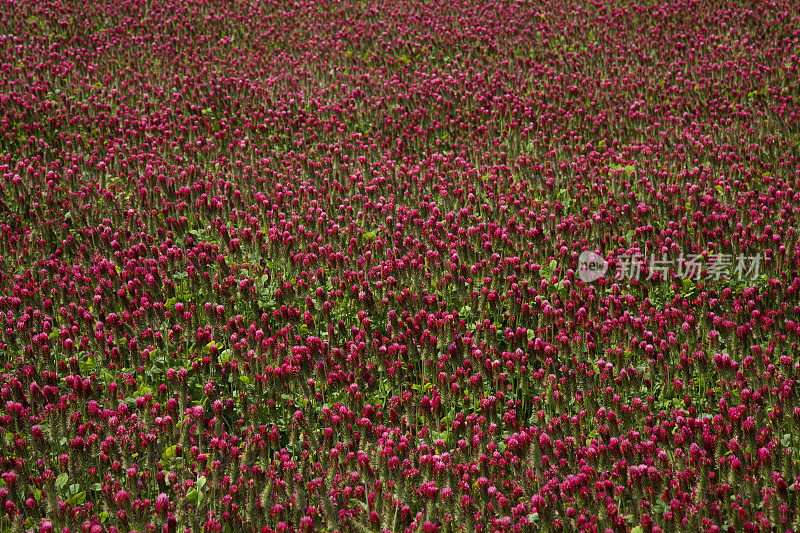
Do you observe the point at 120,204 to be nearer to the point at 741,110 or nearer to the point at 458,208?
the point at 458,208

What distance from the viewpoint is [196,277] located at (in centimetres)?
651

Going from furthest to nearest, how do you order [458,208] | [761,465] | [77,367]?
[458,208] → [77,367] → [761,465]

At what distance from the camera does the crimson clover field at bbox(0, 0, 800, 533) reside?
14.2 ft

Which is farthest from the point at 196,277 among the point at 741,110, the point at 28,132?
the point at 741,110

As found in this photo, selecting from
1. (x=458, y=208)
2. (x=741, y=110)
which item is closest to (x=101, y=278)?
(x=458, y=208)

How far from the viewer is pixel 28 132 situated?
33.9 feet

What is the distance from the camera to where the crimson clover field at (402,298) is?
434cm

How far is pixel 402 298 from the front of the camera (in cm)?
614

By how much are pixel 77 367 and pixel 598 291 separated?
412 centimetres

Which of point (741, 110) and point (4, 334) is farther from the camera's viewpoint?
point (741, 110)

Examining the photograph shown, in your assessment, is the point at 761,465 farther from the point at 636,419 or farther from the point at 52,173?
the point at 52,173

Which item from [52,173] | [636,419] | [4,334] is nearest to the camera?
[636,419]

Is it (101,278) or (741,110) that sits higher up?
(741,110)

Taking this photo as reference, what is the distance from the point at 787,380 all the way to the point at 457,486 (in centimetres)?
→ 243
